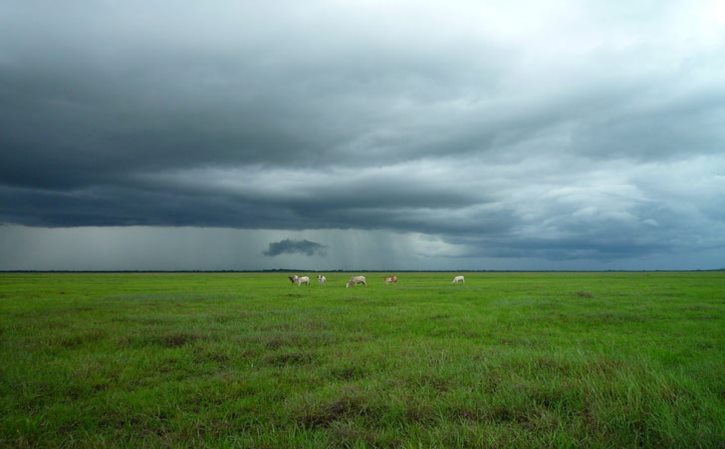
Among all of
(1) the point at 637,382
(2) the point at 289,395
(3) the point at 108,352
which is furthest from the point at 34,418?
(1) the point at 637,382

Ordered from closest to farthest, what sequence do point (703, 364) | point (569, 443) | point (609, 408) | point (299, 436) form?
point (569, 443)
point (299, 436)
point (609, 408)
point (703, 364)

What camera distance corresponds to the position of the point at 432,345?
11.5 metres

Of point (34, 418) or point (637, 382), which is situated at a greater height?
point (637, 382)

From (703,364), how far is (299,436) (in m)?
8.41

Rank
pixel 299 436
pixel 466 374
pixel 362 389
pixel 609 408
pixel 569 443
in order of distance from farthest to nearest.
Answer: pixel 466 374 → pixel 362 389 → pixel 609 408 → pixel 299 436 → pixel 569 443

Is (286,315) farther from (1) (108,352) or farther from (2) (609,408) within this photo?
(2) (609,408)

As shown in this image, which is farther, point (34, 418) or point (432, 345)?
point (432, 345)

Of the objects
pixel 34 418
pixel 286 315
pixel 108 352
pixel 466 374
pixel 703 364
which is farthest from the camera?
pixel 286 315

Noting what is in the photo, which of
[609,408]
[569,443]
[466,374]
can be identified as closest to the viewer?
[569,443]

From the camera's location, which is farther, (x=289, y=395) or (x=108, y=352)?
(x=108, y=352)

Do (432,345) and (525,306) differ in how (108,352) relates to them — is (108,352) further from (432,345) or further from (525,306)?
(525,306)

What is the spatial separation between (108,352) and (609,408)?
10715 mm

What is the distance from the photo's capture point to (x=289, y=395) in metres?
7.54

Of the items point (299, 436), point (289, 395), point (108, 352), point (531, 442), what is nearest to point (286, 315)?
point (108, 352)
